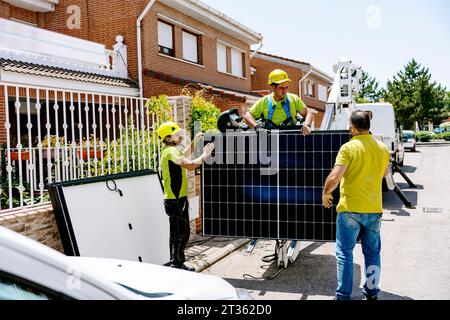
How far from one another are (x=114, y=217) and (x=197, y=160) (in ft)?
3.95

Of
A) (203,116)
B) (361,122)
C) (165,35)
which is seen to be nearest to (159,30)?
(165,35)

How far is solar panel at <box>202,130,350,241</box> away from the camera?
490cm

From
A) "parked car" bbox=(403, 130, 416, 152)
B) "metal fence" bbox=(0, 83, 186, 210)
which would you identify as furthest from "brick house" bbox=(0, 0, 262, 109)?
"parked car" bbox=(403, 130, 416, 152)

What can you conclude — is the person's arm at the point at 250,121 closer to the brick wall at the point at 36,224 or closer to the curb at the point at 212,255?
the curb at the point at 212,255

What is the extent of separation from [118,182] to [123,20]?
973 centimetres

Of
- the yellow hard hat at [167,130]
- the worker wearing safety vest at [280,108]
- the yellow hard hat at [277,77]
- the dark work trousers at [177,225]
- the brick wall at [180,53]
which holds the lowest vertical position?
the dark work trousers at [177,225]

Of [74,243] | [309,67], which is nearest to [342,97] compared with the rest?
[74,243]

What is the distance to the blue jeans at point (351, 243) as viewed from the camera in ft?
13.4

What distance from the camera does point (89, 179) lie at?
189 inches

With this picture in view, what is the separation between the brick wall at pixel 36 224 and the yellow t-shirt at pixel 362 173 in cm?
310

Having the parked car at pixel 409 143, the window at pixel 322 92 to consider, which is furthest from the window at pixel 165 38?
the parked car at pixel 409 143

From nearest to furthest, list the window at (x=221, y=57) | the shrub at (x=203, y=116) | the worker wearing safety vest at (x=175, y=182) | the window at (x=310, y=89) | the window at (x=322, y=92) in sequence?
the worker wearing safety vest at (x=175, y=182)
the shrub at (x=203, y=116)
the window at (x=221, y=57)
the window at (x=310, y=89)
the window at (x=322, y=92)

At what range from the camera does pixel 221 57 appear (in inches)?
724

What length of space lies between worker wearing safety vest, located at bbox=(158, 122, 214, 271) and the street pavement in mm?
696
